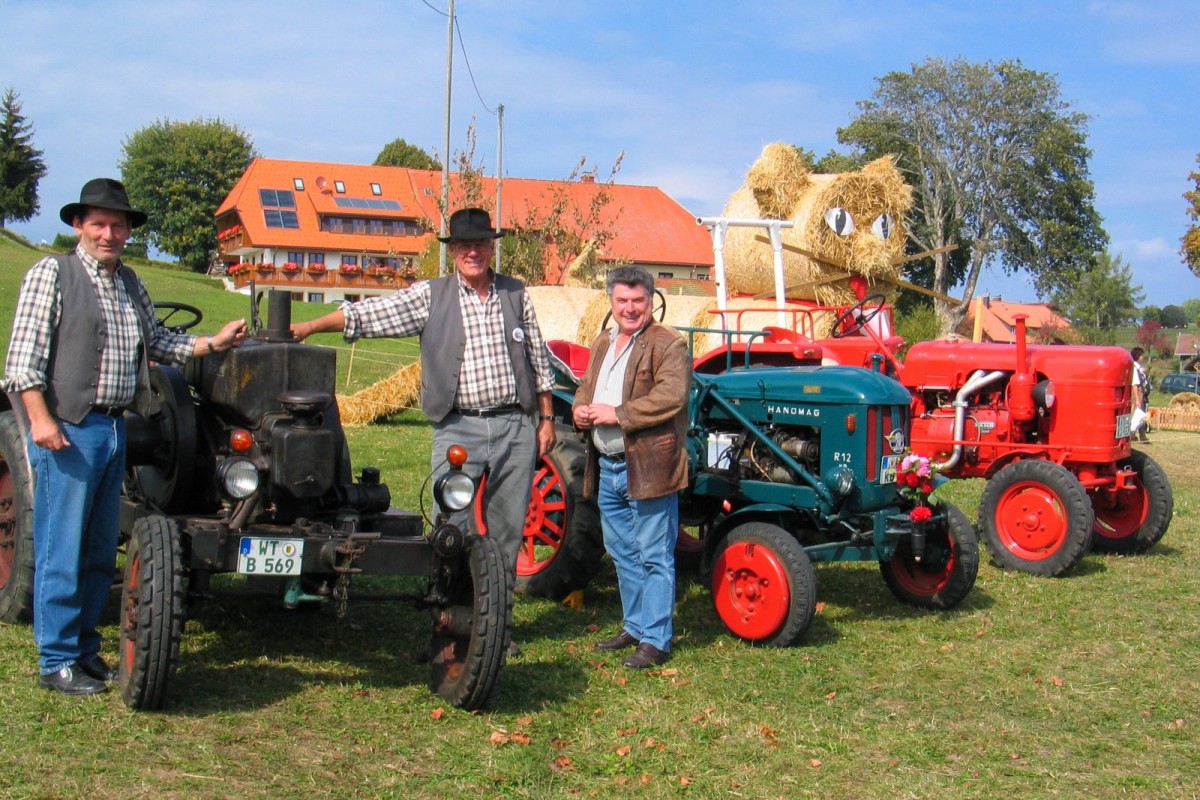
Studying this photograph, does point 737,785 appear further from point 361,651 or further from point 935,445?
point 935,445

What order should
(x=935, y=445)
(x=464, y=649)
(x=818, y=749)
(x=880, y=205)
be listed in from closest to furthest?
1. (x=818, y=749)
2. (x=464, y=649)
3. (x=935, y=445)
4. (x=880, y=205)

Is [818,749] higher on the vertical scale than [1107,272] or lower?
lower

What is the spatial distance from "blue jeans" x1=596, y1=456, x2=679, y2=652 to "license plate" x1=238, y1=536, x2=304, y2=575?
151 cm

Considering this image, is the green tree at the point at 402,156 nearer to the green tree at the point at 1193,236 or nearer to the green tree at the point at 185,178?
the green tree at the point at 185,178

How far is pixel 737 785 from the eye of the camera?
3.79 m

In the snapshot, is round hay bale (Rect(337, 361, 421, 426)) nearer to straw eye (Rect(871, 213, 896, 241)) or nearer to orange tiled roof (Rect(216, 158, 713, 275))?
straw eye (Rect(871, 213, 896, 241))

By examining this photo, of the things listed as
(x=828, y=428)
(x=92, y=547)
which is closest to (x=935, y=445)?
(x=828, y=428)

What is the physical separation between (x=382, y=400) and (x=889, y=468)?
9.00m

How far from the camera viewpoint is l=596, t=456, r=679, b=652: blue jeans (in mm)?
5113

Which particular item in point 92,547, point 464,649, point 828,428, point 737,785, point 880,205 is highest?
point 880,205

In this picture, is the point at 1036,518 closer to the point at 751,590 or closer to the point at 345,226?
the point at 751,590

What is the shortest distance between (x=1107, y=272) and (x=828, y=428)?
47762mm

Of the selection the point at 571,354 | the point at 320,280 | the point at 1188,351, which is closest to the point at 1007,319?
the point at 1188,351

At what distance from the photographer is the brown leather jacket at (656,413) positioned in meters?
4.97
